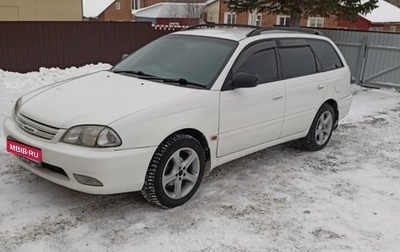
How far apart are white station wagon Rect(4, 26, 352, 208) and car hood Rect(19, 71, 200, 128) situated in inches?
0.4

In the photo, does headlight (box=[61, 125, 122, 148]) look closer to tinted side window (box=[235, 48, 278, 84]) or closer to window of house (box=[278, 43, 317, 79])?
tinted side window (box=[235, 48, 278, 84])

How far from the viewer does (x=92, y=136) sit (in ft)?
10.8

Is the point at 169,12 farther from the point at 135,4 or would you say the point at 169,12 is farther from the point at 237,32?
the point at 237,32

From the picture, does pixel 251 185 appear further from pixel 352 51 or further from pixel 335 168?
pixel 352 51

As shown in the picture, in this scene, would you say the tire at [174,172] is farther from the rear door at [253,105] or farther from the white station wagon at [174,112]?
the rear door at [253,105]

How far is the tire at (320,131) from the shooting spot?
18.2 ft

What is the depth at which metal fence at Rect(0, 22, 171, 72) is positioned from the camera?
10.4 meters

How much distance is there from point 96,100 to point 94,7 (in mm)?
44742

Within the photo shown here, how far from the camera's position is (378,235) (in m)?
3.59

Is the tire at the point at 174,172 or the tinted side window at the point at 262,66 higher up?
the tinted side window at the point at 262,66

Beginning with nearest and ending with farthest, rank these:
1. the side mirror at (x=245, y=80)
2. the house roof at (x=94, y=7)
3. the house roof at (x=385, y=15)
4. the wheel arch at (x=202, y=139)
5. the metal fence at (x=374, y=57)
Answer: the wheel arch at (x=202, y=139) → the side mirror at (x=245, y=80) → the metal fence at (x=374, y=57) → the house roof at (x=385, y=15) → the house roof at (x=94, y=7)

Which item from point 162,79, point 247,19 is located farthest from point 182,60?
point 247,19

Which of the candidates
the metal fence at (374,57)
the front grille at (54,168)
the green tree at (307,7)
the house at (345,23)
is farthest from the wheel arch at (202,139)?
the house at (345,23)

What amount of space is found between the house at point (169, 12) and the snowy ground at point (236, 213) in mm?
39854
